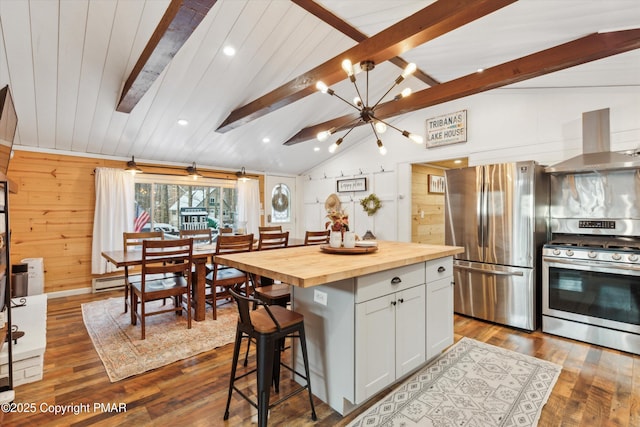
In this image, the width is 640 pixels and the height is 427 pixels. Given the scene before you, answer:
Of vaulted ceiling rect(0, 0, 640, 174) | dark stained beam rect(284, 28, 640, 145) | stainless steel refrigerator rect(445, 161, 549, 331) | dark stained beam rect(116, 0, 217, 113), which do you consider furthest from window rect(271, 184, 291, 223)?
stainless steel refrigerator rect(445, 161, 549, 331)

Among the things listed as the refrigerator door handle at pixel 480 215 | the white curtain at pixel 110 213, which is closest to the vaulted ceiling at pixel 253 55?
the white curtain at pixel 110 213

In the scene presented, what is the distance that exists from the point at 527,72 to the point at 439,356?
9.14 ft

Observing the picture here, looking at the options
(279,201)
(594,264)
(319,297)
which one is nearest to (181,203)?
(279,201)

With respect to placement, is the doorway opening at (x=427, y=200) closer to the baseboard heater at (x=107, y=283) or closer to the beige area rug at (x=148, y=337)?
the beige area rug at (x=148, y=337)

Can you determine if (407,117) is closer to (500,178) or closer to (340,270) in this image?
(500,178)

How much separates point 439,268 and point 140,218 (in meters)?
5.16

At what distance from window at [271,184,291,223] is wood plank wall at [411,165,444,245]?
313 centimetres

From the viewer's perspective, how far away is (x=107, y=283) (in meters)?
4.91

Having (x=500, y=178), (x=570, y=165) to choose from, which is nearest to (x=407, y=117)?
(x=500, y=178)

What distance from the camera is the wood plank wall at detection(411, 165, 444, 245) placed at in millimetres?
5512

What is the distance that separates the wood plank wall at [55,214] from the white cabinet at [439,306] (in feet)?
16.8

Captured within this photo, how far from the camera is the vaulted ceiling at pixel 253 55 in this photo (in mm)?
2281

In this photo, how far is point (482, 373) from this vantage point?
2.40 m

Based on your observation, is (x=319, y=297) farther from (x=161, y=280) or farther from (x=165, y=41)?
(x=161, y=280)
